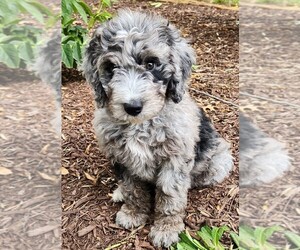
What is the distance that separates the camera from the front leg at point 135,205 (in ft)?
12.0

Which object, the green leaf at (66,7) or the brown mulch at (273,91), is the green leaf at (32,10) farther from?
the green leaf at (66,7)

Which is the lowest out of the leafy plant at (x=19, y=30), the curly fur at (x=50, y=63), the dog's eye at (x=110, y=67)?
the dog's eye at (x=110, y=67)

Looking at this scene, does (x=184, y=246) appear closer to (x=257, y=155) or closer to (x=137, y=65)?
(x=137, y=65)

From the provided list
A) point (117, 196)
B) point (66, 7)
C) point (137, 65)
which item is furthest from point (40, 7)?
point (117, 196)

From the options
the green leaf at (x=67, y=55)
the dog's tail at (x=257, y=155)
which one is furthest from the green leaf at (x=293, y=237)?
the green leaf at (x=67, y=55)

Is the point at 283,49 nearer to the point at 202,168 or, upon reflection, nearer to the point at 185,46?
the point at 185,46

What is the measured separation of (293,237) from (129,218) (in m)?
1.80

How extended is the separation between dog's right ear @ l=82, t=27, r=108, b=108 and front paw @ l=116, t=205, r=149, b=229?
91 centimetres

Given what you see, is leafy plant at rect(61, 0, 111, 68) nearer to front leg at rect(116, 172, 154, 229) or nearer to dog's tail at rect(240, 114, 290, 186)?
front leg at rect(116, 172, 154, 229)

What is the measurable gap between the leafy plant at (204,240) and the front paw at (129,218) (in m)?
0.36

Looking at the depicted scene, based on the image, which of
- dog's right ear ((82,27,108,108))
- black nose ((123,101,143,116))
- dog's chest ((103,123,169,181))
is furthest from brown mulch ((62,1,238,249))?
black nose ((123,101,143,116))

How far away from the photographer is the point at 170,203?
350cm

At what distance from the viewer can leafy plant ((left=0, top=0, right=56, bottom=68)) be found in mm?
2115

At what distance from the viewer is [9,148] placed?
8.29ft
